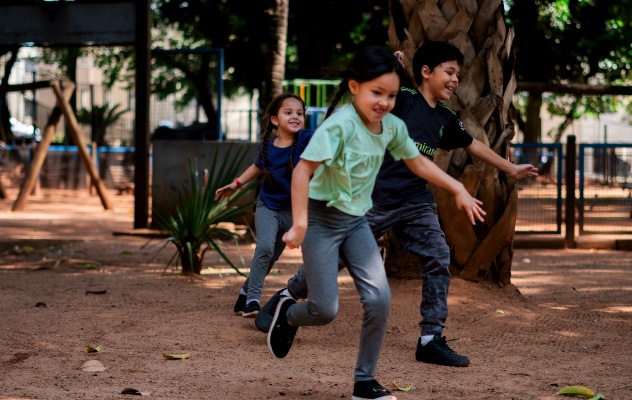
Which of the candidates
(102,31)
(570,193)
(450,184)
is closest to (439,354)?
(450,184)

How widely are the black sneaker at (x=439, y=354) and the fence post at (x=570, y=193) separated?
679 cm

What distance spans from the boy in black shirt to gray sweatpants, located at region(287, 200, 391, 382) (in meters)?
0.99

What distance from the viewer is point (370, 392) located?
13.5 ft

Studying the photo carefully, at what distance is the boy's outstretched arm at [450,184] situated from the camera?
13.7ft

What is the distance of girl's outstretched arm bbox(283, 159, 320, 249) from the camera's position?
390cm

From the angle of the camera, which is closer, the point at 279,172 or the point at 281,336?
the point at 281,336

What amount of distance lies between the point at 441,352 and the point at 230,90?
83.7 feet

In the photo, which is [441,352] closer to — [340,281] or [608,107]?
[340,281]

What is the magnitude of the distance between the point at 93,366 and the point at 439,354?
69.1 inches

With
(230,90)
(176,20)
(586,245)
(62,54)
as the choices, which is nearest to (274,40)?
(586,245)

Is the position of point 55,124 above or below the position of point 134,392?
above

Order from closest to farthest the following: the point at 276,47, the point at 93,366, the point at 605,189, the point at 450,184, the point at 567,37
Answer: the point at 450,184
the point at 93,366
the point at 276,47
the point at 605,189
the point at 567,37

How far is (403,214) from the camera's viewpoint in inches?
209

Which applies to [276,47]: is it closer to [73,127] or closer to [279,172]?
[73,127]
